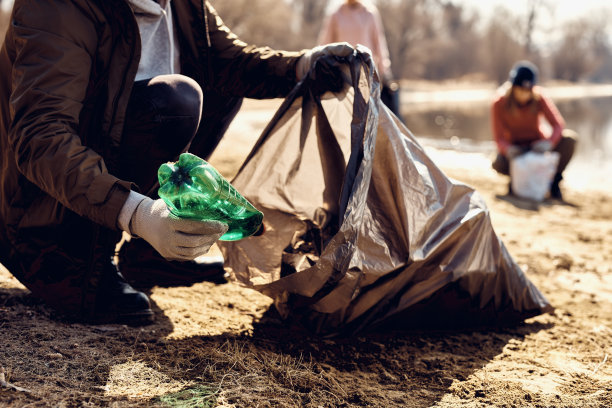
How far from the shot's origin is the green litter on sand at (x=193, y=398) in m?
1.33

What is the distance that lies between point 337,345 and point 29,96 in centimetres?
107

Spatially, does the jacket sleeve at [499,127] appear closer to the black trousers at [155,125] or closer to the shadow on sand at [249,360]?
the shadow on sand at [249,360]

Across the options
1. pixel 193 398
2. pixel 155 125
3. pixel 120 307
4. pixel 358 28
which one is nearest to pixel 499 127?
pixel 358 28

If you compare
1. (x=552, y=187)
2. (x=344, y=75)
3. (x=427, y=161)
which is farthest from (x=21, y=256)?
(x=552, y=187)

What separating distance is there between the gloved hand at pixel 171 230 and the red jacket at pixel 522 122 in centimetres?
416

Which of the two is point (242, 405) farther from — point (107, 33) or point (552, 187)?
point (552, 187)

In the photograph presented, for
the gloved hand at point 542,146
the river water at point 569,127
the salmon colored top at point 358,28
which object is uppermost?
the salmon colored top at point 358,28

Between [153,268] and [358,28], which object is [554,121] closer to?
[358,28]

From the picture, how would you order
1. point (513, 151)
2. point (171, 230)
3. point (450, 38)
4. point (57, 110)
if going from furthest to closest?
1. point (450, 38)
2. point (513, 151)
3. point (57, 110)
4. point (171, 230)

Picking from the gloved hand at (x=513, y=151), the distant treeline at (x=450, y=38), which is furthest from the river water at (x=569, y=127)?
the distant treeline at (x=450, y=38)

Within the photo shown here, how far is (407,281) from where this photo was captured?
1.83 m

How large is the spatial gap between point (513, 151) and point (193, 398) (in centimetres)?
421

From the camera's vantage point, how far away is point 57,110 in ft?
4.80

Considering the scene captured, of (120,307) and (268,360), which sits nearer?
(268,360)
